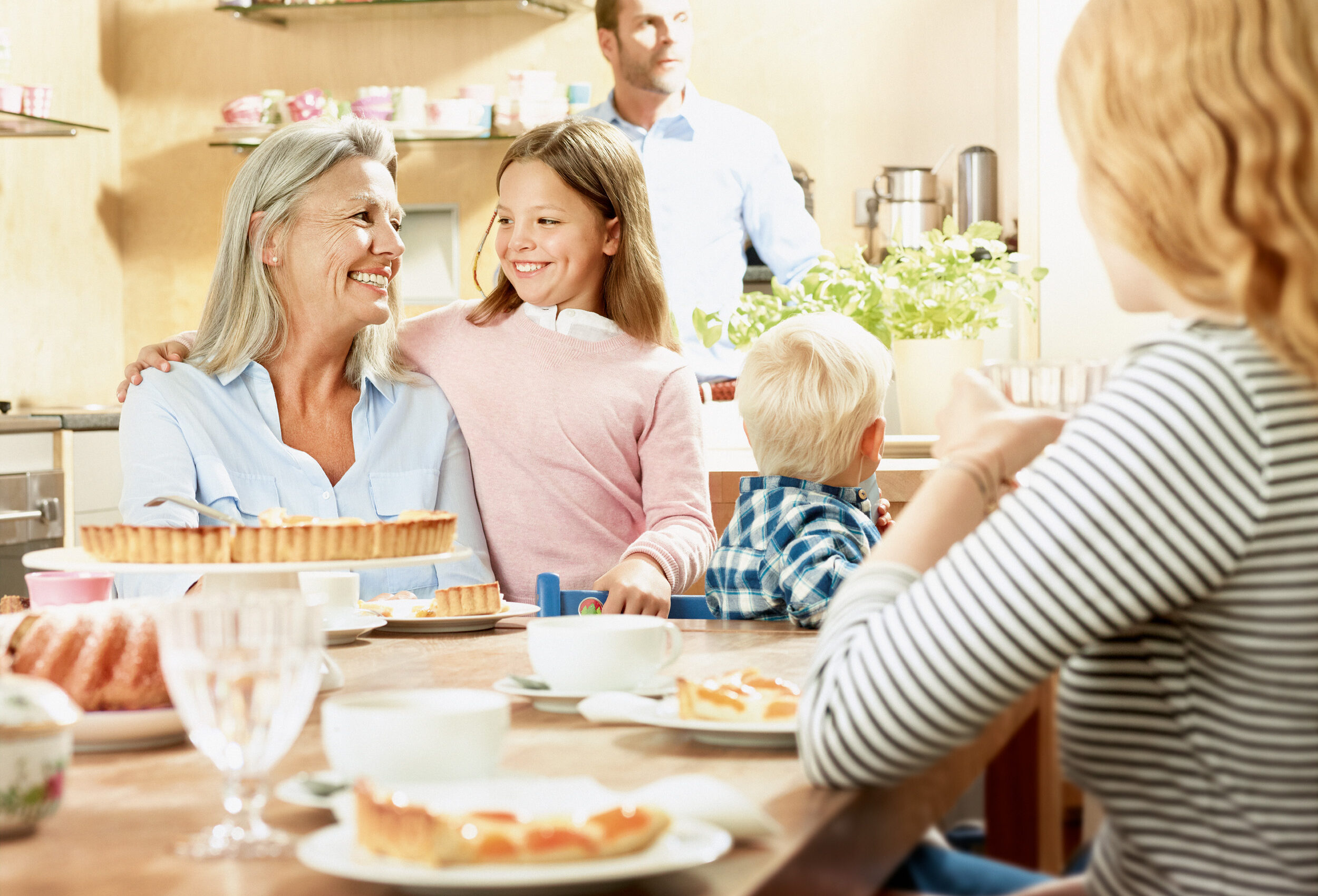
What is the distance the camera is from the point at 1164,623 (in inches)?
29.2

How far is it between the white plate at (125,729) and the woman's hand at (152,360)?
0.96m

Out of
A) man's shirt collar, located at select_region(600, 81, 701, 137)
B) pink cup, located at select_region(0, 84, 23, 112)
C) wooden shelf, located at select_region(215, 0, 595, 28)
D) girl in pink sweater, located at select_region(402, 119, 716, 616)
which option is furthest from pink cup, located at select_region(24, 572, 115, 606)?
wooden shelf, located at select_region(215, 0, 595, 28)

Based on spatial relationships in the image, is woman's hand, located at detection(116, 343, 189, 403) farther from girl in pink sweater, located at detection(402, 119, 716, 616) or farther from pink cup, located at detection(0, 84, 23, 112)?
pink cup, located at detection(0, 84, 23, 112)

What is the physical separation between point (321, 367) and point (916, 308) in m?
1.06

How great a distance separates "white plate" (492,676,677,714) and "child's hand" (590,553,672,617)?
513 mm

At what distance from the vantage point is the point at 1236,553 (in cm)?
69

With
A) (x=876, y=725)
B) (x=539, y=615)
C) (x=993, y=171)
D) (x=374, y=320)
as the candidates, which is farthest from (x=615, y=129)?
(x=993, y=171)

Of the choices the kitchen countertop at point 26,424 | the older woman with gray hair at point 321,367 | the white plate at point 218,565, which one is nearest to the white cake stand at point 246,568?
the white plate at point 218,565

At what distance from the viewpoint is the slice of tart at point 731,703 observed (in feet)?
2.88

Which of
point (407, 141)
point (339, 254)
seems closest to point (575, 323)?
point (339, 254)

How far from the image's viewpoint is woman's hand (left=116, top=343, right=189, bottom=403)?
177 centimetres

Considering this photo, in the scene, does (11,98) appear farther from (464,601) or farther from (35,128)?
(464,601)

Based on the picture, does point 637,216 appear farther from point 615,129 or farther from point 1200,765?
point 1200,765

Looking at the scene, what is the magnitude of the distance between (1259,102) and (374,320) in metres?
1.40
